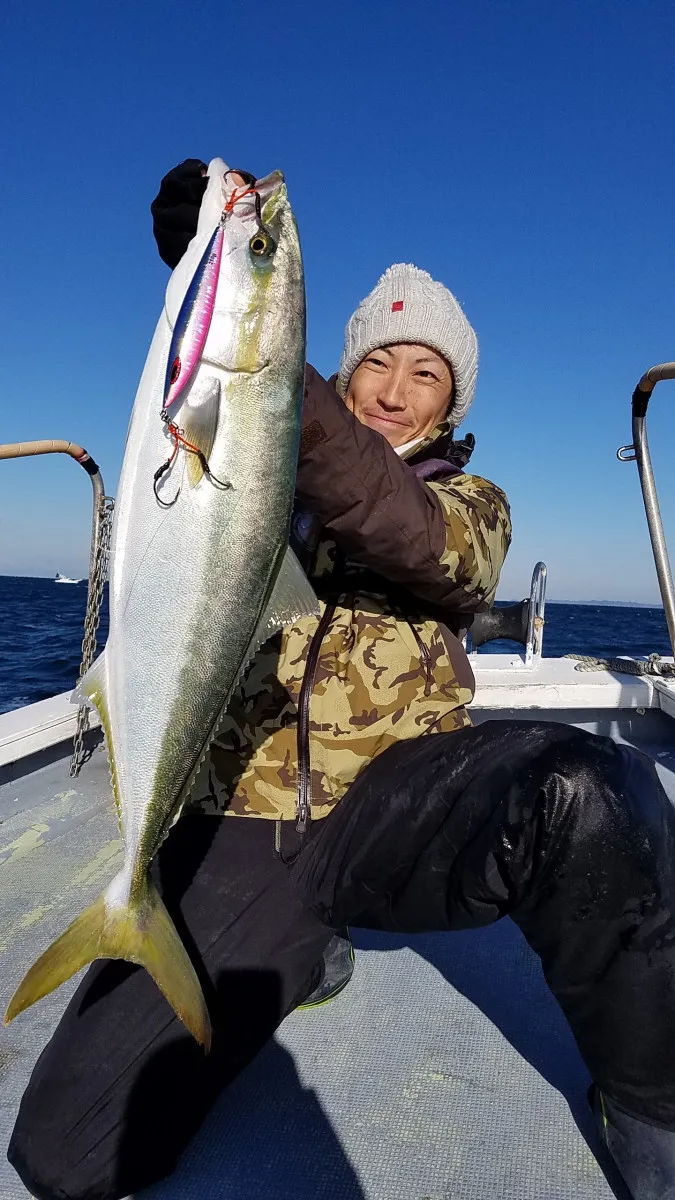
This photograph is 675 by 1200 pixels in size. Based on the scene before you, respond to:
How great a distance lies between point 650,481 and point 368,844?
3.10 meters

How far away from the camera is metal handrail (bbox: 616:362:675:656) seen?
13.8 feet

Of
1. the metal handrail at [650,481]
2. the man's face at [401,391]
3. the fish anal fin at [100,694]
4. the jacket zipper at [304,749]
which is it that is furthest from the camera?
the metal handrail at [650,481]

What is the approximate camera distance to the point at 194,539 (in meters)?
1.84

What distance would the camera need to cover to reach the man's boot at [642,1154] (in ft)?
6.24

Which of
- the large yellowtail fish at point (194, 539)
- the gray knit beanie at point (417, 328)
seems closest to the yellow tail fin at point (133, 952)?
the large yellowtail fish at point (194, 539)

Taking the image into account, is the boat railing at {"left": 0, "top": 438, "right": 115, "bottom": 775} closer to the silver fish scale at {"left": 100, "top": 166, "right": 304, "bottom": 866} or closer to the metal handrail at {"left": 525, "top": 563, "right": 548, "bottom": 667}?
the silver fish scale at {"left": 100, "top": 166, "right": 304, "bottom": 866}

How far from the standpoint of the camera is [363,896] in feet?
7.66

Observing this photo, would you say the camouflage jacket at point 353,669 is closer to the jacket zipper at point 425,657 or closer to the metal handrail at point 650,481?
the jacket zipper at point 425,657

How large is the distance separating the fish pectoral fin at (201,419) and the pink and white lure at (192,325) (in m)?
0.04

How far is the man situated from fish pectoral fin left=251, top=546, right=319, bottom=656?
0.21m

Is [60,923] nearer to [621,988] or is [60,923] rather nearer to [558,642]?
[621,988]

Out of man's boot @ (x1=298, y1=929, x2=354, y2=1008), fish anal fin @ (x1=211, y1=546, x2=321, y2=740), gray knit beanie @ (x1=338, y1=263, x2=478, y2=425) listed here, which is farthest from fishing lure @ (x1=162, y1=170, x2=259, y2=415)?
man's boot @ (x1=298, y1=929, x2=354, y2=1008)

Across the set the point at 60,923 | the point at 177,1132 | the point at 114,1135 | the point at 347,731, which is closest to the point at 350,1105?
the point at 177,1132

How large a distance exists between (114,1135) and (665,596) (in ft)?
13.1
